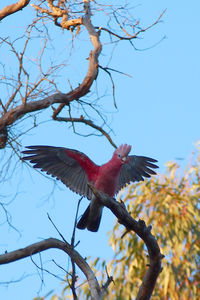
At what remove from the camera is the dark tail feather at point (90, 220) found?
4.88 m

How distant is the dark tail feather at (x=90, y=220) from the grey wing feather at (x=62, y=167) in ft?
0.71

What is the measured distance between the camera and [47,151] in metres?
5.15

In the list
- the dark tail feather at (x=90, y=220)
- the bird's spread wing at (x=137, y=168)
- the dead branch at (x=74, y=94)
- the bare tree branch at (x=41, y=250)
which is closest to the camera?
the bare tree branch at (x=41, y=250)

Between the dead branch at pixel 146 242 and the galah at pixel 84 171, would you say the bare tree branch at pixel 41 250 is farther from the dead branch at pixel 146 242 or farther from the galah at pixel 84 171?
the galah at pixel 84 171

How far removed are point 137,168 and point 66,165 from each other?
0.80 meters

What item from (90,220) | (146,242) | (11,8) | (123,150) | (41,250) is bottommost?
(146,242)

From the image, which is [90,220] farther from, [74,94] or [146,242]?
[146,242]

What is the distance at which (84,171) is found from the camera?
5.16 meters

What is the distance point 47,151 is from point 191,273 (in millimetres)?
2207

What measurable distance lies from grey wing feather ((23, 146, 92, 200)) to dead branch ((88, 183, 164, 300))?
137 centimetres

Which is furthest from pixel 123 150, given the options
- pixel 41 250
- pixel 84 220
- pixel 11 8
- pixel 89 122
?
pixel 11 8

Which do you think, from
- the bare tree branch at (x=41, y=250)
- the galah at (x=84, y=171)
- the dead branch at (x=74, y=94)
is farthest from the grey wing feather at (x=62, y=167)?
the bare tree branch at (x=41, y=250)

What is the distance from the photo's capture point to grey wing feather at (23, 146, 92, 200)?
5.05 meters

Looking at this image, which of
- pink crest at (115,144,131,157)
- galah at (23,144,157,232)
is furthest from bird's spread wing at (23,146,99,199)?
pink crest at (115,144,131,157)
